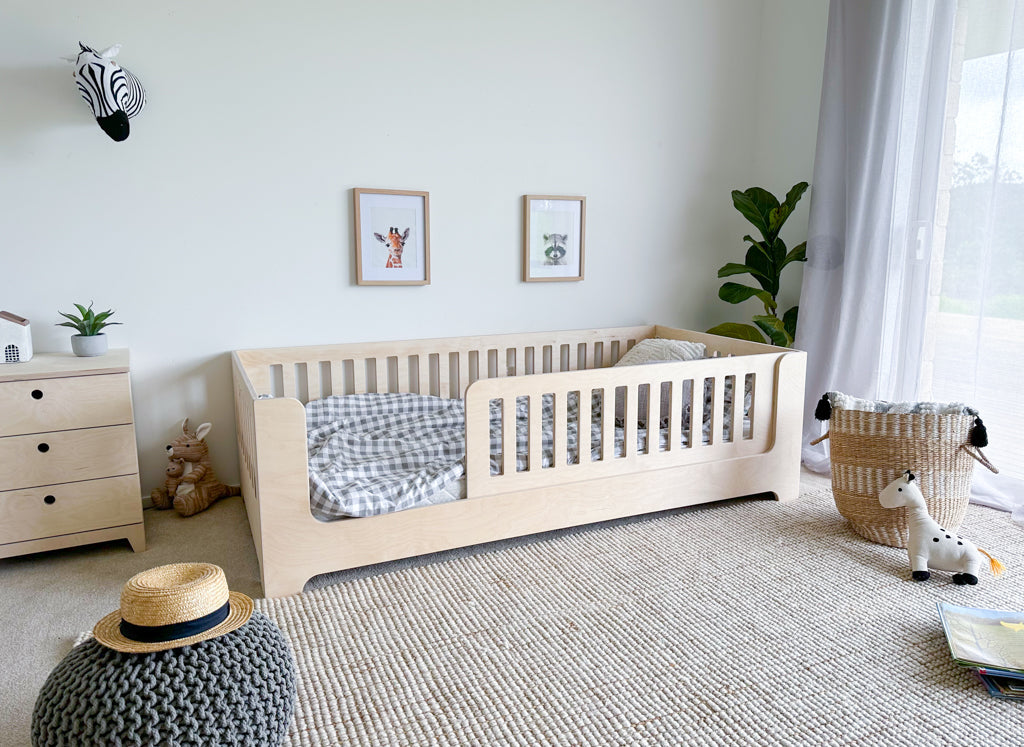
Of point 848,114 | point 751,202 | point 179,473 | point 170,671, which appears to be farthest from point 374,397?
point 848,114

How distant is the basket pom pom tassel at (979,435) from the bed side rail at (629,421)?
0.61m

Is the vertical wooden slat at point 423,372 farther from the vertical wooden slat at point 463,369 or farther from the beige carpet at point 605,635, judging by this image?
the beige carpet at point 605,635

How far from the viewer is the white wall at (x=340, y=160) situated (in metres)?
2.41

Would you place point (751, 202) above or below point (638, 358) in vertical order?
above

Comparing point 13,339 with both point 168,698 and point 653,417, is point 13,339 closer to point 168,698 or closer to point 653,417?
point 168,698

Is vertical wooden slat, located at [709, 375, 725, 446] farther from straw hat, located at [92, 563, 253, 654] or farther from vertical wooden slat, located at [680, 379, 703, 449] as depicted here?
straw hat, located at [92, 563, 253, 654]

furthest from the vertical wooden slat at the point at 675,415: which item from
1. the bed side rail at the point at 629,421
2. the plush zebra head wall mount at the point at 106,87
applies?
the plush zebra head wall mount at the point at 106,87

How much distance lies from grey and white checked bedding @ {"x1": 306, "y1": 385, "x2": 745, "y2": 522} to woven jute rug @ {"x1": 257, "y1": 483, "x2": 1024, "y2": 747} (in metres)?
0.25

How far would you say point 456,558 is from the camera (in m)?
2.22

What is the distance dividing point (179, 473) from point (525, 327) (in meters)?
1.54

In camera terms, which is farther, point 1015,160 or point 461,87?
point 461,87

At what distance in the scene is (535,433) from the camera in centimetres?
228

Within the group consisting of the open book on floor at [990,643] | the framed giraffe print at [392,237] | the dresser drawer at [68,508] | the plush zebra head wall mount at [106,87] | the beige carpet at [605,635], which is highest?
the plush zebra head wall mount at [106,87]

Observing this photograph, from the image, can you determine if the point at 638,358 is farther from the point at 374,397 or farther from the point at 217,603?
the point at 217,603
